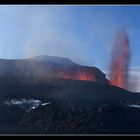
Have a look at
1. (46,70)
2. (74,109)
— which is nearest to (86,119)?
(74,109)

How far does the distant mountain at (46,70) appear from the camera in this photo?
2.37m

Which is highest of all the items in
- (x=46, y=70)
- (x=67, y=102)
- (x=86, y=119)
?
(x=46, y=70)

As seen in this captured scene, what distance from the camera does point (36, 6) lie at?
239 centimetres

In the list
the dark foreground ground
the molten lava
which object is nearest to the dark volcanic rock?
the dark foreground ground

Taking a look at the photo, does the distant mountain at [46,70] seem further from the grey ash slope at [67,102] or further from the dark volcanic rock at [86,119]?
the dark volcanic rock at [86,119]

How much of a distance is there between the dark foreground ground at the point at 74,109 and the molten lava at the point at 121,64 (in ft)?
0.17

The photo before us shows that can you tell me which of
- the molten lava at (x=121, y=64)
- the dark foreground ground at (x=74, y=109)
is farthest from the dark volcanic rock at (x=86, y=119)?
the molten lava at (x=121, y=64)

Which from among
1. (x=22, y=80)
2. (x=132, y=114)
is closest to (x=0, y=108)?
(x=22, y=80)

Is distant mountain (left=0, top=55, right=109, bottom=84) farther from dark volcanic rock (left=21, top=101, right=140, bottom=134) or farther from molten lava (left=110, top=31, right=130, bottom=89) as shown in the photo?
dark volcanic rock (left=21, top=101, right=140, bottom=134)

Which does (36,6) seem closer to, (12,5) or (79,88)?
(12,5)

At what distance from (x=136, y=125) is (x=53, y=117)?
51cm

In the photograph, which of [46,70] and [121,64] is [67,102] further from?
[121,64]

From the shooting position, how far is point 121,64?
2.36 metres

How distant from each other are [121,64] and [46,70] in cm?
46
